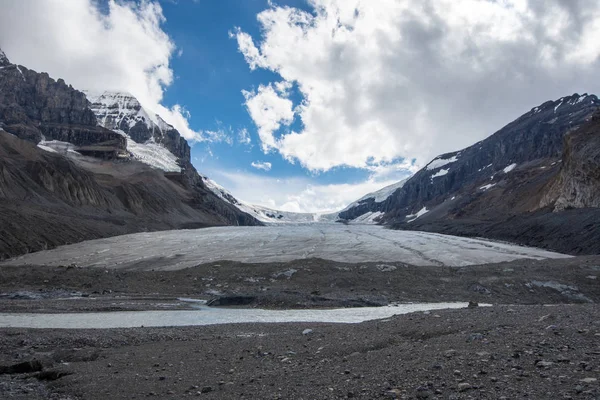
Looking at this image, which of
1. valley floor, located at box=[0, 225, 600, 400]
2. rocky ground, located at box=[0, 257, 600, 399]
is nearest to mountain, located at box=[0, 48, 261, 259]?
valley floor, located at box=[0, 225, 600, 400]

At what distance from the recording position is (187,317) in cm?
2073

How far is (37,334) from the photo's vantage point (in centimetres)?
1425

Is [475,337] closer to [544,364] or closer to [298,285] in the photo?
[544,364]

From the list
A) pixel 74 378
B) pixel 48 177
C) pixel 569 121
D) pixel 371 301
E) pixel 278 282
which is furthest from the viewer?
pixel 569 121

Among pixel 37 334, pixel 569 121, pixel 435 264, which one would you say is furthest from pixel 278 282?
pixel 569 121

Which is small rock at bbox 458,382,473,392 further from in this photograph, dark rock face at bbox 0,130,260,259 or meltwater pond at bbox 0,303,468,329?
dark rock face at bbox 0,130,260,259

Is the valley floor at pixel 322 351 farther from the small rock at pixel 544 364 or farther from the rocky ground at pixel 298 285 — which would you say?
the rocky ground at pixel 298 285

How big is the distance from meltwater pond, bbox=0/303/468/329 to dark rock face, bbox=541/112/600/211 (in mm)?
66632

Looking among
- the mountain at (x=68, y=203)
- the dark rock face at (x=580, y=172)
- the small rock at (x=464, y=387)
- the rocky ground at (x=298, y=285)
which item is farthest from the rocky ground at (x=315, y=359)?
the dark rock face at (x=580, y=172)

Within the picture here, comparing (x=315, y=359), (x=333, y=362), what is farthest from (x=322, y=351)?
(x=333, y=362)

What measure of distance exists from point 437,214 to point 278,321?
188m

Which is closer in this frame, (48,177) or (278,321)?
(278,321)

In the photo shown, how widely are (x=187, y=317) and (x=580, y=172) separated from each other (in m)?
82.3

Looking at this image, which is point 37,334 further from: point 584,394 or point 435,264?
point 435,264
